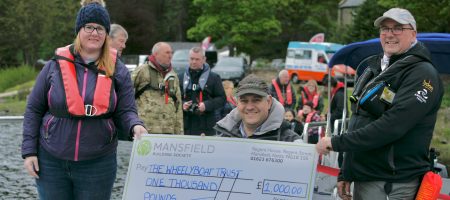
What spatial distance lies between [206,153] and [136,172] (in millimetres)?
471

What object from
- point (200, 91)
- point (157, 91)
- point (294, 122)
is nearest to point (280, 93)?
point (294, 122)

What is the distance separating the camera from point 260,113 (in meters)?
4.53

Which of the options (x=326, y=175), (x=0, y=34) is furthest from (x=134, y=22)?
(x=326, y=175)

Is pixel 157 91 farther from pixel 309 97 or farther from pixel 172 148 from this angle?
pixel 309 97

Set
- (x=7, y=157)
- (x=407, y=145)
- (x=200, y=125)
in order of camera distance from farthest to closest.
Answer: (x=7, y=157) → (x=200, y=125) → (x=407, y=145)

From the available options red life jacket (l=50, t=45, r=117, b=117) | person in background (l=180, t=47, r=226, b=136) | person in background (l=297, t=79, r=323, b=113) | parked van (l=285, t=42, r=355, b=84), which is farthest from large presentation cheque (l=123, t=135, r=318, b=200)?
parked van (l=285, t=42, r=355, b=84)

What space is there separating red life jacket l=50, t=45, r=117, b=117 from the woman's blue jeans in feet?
1.12

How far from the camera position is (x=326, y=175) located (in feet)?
23.1

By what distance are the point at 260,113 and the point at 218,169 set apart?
505 mm

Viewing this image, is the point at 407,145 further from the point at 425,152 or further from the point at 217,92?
the point at 217,92

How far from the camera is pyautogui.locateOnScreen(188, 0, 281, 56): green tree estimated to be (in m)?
60.2

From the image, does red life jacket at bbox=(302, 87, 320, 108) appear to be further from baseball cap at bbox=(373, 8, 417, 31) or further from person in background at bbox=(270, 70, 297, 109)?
baseball cap at bbox=(373, 8, 417, 31)

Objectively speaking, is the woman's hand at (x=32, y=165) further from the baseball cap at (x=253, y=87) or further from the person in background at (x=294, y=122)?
the person in background at (x=294, y=122)

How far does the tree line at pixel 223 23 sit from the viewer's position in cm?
4067
